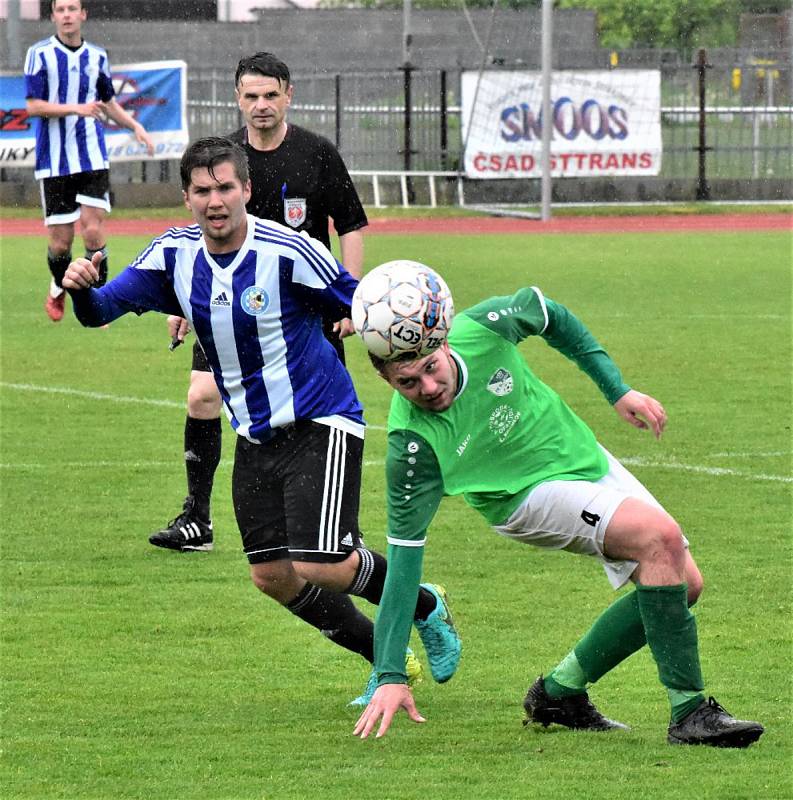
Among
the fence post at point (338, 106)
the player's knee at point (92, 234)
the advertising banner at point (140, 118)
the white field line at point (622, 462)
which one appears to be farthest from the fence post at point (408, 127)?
the white field line at point (622, 462)

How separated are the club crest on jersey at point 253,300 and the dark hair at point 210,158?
1.11ft

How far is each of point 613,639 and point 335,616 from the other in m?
0.97

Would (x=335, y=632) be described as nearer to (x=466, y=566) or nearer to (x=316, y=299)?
(x=316, y=299)

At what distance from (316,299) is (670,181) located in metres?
22.6

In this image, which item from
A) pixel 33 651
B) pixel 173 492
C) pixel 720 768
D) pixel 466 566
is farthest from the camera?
pixel 173 492

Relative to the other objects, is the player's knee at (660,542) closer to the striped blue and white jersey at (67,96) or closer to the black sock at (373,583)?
the black sock at (373,583)

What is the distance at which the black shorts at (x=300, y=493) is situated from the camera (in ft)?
17.3

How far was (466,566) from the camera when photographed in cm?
704

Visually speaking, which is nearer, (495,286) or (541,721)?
(541,721)

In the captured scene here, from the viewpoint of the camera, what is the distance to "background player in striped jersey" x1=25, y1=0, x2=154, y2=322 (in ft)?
44.5

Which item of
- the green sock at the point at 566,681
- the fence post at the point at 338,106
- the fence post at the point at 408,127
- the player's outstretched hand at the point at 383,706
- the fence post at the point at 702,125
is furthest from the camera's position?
the fence post at the point at 338,106

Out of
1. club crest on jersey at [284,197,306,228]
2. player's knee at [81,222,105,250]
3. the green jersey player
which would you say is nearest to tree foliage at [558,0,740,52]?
player's knee at [81,222,105,250]

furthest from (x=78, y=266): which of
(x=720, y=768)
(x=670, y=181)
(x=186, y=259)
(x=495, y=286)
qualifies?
(x=670, y=181)

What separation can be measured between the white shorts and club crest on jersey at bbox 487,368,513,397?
0.28 m
